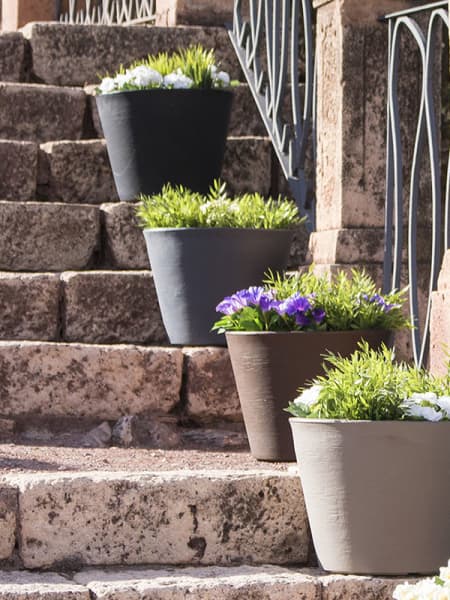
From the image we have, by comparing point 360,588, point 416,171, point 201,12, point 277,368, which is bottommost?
point 360,588

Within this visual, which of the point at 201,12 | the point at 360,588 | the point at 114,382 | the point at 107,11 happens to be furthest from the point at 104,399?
the point at 107,11

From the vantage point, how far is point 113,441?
4266mm

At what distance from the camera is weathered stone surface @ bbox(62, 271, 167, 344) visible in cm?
471

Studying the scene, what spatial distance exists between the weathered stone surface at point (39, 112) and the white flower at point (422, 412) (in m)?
2.92

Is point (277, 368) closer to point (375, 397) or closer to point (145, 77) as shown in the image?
point (375, 397)

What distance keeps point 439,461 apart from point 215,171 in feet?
7.62

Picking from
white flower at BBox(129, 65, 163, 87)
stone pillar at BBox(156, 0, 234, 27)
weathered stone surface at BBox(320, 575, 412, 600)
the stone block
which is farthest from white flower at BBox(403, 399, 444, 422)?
stone pillar at BBox(156, 0, 234, 27)

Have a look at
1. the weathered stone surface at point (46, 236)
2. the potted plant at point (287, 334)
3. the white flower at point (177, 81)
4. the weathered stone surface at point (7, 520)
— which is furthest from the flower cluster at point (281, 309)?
the white flower at point (177, 81)

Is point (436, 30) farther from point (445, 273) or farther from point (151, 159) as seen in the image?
point (151, 159)

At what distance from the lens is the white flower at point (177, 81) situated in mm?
5109

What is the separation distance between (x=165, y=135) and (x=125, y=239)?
1.38 feet

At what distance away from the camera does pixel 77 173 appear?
17.7 ft

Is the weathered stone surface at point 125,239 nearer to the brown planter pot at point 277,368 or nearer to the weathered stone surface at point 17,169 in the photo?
the weathered stone surface at point 17,169

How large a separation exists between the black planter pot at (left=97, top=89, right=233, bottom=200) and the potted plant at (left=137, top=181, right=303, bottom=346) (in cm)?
63
